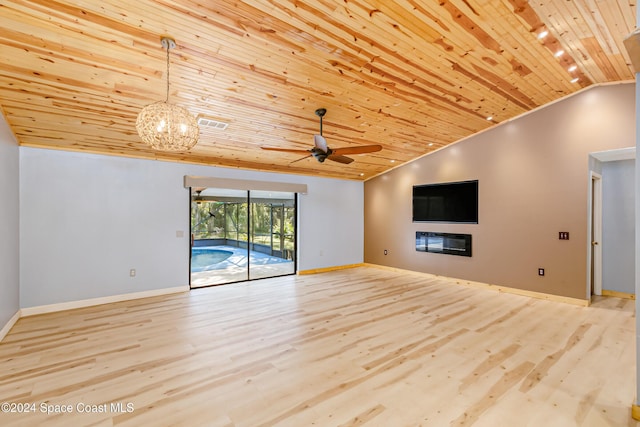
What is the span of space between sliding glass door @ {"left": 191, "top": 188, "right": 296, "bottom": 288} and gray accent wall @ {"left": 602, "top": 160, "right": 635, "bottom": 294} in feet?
20.4

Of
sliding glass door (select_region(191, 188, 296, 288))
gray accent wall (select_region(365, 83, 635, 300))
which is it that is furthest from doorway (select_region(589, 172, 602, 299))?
sliding glass door (select_region(191, 188, 296, 288))

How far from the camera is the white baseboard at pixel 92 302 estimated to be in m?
4.16

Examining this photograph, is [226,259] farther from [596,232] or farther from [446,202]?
[596,232]

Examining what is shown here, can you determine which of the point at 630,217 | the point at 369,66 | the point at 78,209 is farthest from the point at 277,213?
the point at 630,217

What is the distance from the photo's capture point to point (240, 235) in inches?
266

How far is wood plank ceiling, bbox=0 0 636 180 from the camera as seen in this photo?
2.34 metres

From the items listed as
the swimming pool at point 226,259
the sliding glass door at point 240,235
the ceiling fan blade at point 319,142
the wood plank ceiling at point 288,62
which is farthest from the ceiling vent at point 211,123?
the swimming pool at point 226,259

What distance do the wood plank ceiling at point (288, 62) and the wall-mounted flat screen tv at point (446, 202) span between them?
1717 mm

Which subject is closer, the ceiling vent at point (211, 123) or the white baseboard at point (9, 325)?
the white baseboard at point (9, 325)

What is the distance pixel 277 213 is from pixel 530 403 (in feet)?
19.5

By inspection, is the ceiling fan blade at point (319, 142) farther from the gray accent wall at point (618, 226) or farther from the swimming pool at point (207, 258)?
the gray accent wall at point (618, 226)

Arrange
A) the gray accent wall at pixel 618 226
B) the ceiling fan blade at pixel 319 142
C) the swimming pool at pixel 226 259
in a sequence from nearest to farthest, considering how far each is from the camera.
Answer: the ceiling fan blade at pixel 319 142
the gray accent wall at pixel 618 226
the swimming pool at pixel 226 259

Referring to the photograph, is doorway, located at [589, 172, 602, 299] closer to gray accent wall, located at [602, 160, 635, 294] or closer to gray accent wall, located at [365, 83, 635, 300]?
gray accent wall, located at [602, 160, 635, 294]

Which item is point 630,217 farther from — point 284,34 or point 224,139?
point 224,139
